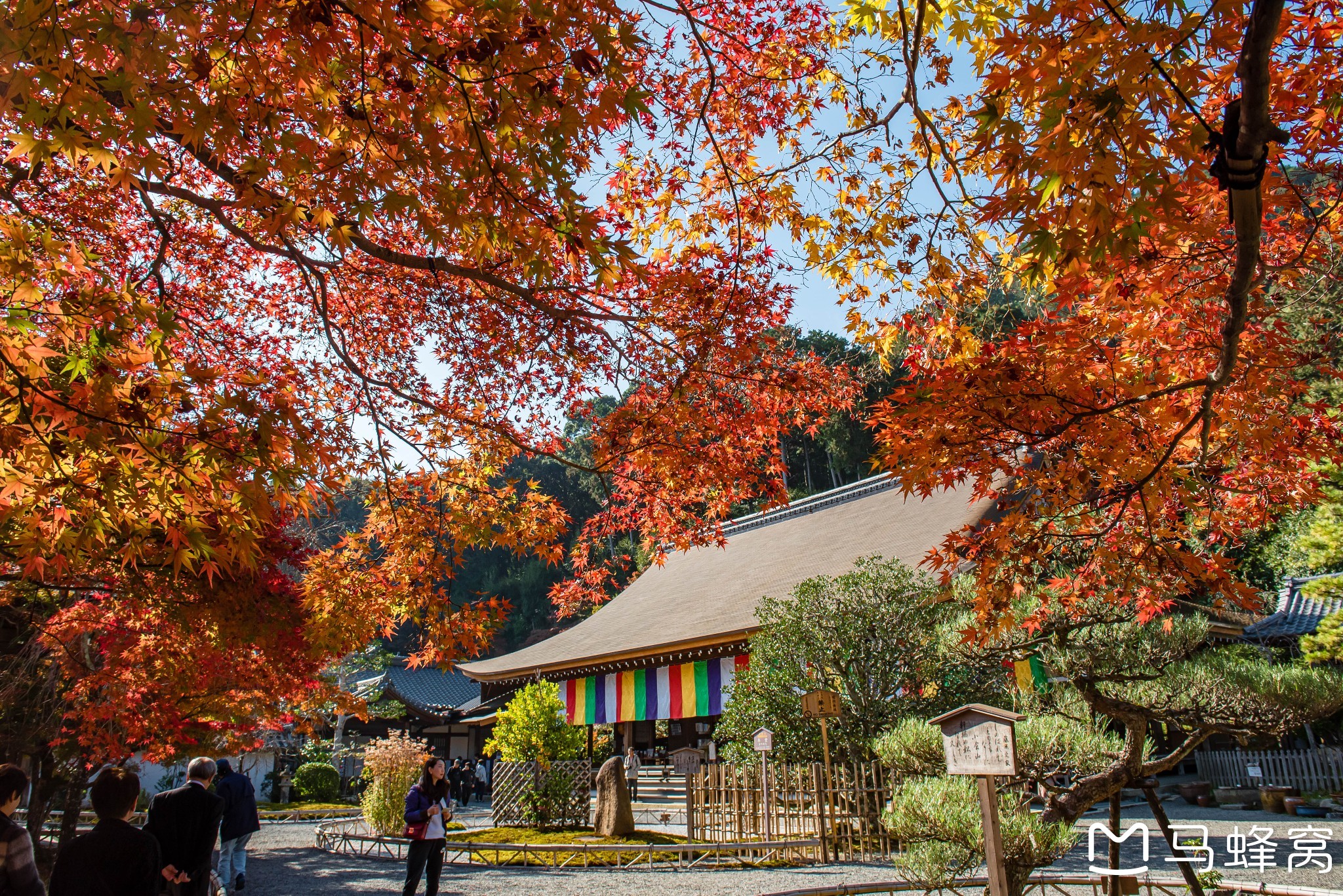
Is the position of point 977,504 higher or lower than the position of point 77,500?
higher

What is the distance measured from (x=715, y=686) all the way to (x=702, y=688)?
0.31m

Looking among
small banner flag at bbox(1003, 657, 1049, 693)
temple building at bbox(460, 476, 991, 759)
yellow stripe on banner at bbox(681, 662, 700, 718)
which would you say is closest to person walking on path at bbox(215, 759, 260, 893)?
temple building at bbox(460, 476, 991, 759)

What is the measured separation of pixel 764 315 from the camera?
530 centimetres

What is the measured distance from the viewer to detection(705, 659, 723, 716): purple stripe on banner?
12312mm

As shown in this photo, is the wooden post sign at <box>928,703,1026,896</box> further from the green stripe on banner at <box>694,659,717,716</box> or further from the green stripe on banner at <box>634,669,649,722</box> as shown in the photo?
the green stripe on banner at <box>634,669,649,722</box>

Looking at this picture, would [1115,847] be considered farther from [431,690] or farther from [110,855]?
[431,690]

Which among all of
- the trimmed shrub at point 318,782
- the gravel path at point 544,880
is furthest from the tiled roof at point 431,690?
the gravel path at point 544,880

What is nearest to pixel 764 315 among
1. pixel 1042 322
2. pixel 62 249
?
pixel 1042 322

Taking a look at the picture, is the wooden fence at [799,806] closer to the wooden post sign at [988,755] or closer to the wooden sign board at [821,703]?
the wooden sign board at [821,703]

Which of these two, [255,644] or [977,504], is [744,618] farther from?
[255,644]

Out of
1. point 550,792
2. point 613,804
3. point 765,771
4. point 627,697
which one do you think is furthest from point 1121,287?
point 627,697

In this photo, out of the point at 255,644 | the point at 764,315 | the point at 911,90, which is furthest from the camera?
the point at 255,644

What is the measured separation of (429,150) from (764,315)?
2.83m

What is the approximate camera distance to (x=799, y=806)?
28.4 ft
